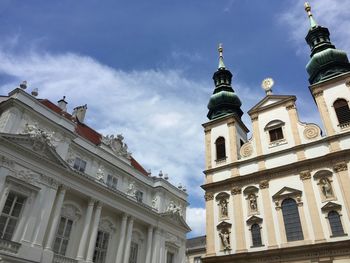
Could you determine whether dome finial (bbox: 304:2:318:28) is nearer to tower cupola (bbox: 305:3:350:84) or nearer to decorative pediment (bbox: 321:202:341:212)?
tower cupola (bbox: 305:3:350:84)

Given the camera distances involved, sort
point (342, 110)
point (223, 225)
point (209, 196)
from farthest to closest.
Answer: point (209, 196), point (223, 225), point (342, 110)

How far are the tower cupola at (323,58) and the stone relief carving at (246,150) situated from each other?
764 centimetres

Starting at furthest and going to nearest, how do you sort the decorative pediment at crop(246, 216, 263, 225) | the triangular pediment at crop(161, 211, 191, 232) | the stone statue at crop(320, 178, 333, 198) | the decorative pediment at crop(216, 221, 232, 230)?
the triangular pediment at crop(161, 211, 191, 232)
the decorative pediment at crop(216, 221, 232, 230)
the decorative pediment at crop(246, 216, 263, 225)
the stone statue at crop(320, 178, 333, 198)

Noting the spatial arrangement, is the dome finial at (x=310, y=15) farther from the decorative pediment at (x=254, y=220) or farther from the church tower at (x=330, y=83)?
the decorative pediment at (x=254, y=220)

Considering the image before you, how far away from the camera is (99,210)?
24172 millimetres

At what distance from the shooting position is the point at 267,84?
87.2 feet

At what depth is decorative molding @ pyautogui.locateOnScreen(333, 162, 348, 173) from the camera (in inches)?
751

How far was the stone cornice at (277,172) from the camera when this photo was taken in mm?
19716

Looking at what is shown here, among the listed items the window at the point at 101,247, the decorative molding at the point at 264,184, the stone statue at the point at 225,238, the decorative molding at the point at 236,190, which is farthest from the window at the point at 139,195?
the decorative molding at the point at 264,184

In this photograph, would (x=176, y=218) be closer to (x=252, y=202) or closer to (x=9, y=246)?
(x=252, y=202)

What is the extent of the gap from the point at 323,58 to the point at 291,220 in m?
13.6

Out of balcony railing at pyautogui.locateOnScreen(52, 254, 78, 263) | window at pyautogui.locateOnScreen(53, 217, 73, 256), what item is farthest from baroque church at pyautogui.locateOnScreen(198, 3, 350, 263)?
window at pyautogui.locateOnScreen(53, 217, 73, 256)

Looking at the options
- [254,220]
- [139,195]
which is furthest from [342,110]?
[139,195]

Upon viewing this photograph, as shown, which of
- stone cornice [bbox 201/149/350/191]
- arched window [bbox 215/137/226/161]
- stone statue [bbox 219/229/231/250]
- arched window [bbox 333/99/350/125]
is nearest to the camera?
stone cornice [bbox 201/149/350/191]
